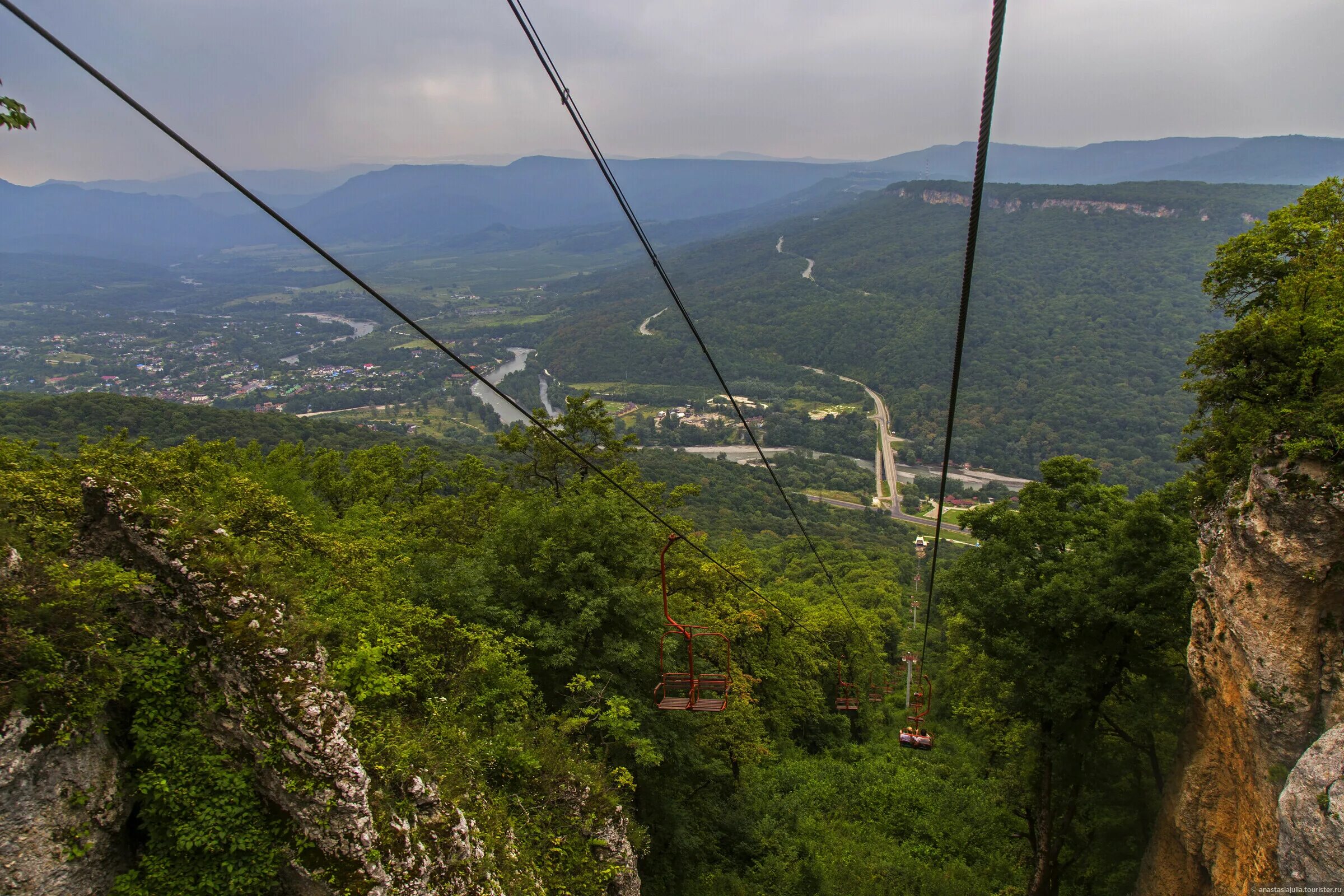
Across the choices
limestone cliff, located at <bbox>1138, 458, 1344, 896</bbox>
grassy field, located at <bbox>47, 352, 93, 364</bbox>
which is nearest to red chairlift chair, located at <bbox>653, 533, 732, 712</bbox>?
limestone cliff, located at <bbox>1138, 458, 1344, 896</bbox>

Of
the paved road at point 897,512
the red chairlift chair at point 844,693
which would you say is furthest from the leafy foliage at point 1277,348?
the paved road at point 897,512

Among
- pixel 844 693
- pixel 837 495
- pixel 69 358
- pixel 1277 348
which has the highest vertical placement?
pixel 1277 348

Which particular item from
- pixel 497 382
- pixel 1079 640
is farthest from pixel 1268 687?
pixel 497 382

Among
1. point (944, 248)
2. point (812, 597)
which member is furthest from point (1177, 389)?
point (812, 597)

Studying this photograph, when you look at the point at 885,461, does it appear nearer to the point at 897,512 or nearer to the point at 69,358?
the point at 897,512

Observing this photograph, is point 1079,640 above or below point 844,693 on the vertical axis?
above
